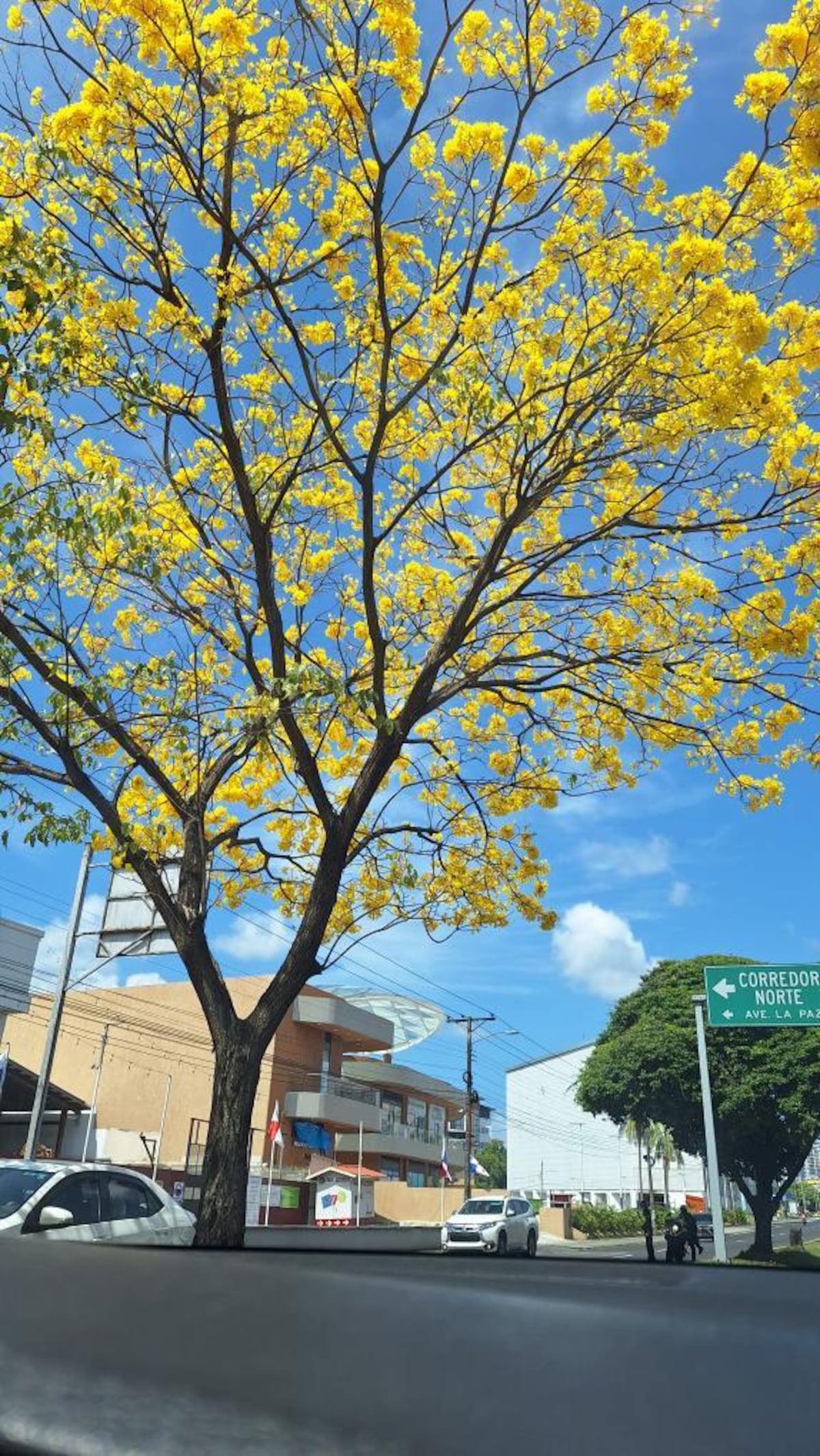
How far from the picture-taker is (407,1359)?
1034mm

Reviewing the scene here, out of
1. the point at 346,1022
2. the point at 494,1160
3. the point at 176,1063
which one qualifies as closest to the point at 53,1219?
the point at 176,1063

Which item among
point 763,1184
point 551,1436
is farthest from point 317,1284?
point 763,1184

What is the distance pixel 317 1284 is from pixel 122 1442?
0.25m

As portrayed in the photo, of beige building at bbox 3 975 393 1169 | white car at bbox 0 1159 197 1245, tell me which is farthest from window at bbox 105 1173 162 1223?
beige building at bbox 3 975 393 1169

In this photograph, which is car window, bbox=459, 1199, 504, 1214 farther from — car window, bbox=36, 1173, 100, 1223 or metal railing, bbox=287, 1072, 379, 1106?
car window, bbox=36, 1173, 100, 1223

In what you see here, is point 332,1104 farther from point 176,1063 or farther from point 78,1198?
point 78,1198

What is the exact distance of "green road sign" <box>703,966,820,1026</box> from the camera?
12891 millimetres

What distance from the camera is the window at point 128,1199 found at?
225 inches

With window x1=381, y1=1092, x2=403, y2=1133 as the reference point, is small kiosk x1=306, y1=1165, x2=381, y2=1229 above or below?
below

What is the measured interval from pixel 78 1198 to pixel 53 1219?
0.50 meters

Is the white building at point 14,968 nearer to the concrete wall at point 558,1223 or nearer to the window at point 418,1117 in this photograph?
the concrete wall at point 558,1223

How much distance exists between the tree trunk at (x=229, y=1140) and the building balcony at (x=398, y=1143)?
1120 inches

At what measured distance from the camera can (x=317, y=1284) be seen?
3.94ft

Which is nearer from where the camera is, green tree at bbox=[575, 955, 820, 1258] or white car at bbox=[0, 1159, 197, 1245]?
white car at bbox=[0, 1159, 197, 1245]
